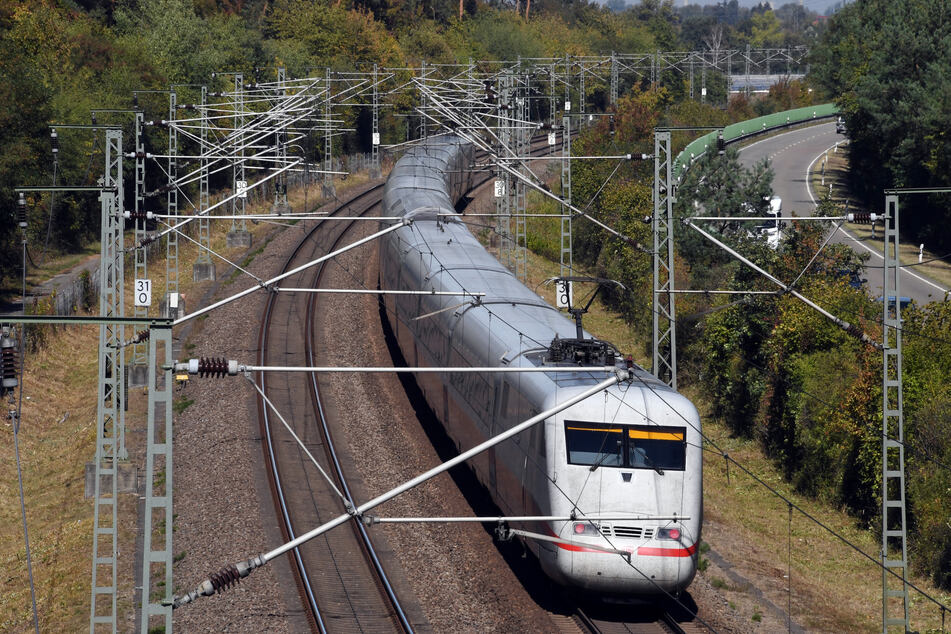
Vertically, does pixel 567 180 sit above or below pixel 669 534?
above

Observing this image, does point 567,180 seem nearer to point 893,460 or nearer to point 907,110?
point 893,460

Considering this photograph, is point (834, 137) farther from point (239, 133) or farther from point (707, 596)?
point (707, 596)

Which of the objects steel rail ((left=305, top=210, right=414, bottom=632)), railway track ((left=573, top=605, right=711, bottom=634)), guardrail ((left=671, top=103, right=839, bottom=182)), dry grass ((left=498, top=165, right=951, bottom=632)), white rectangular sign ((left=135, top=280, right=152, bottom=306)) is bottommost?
dry grass ((left=498, top=165, right=951, bottom=632))

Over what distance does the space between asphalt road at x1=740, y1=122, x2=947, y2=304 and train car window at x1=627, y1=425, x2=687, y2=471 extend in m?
25.7

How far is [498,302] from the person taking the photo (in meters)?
23.8

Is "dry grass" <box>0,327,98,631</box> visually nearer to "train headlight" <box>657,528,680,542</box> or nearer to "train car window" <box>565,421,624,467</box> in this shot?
"train car window" <box>565,421,624,467</box>

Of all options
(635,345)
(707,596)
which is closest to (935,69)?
(635,345)

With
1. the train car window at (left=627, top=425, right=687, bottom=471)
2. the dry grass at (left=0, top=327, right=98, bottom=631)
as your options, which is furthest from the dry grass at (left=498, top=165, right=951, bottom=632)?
the dry grass at (left=0, top=327, right=98, bottom=631)

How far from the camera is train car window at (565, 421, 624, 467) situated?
56.6 feet

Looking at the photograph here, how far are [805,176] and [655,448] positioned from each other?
61.4 metres

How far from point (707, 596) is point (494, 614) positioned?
12.5ft

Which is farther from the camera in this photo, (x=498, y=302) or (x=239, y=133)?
(x=239, y=133)

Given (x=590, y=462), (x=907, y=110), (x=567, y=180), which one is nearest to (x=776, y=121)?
(x=907, y=110)

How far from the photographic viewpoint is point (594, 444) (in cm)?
1734
